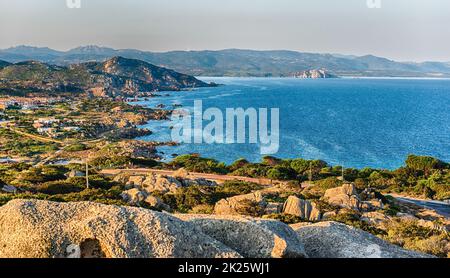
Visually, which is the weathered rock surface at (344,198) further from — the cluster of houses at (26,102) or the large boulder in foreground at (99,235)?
the cluster of houses at (26,102)

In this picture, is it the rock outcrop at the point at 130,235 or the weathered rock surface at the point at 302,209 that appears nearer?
the rock outcrop at the point at 130,235

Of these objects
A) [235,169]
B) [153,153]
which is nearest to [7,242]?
[235,169]

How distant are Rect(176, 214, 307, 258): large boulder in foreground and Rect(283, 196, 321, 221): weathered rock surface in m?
13.4

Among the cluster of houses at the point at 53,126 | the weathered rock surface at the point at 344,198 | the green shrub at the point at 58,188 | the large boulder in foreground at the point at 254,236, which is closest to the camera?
the large boulder in foreground at the point at 254,236

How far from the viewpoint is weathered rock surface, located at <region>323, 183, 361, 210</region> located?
87.5 ft

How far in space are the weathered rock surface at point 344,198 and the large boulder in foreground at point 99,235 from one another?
801 inches

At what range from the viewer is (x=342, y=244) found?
8.96 m

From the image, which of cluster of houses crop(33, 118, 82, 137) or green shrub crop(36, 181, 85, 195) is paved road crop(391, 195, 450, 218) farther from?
cluster of houses crop(33, 118, 82, 137)

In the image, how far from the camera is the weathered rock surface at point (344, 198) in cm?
2666

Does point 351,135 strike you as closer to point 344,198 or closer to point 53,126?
point 53,126

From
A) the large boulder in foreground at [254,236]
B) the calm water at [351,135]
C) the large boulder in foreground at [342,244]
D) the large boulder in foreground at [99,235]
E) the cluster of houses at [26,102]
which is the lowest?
the calm water at [351,135]

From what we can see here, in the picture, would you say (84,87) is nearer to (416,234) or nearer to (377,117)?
(377,117)

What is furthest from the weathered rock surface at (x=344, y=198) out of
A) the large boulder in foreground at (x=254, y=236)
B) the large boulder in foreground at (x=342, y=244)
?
the large boulder in foreground at (x=254, y=236)

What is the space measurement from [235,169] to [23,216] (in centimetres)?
3884
